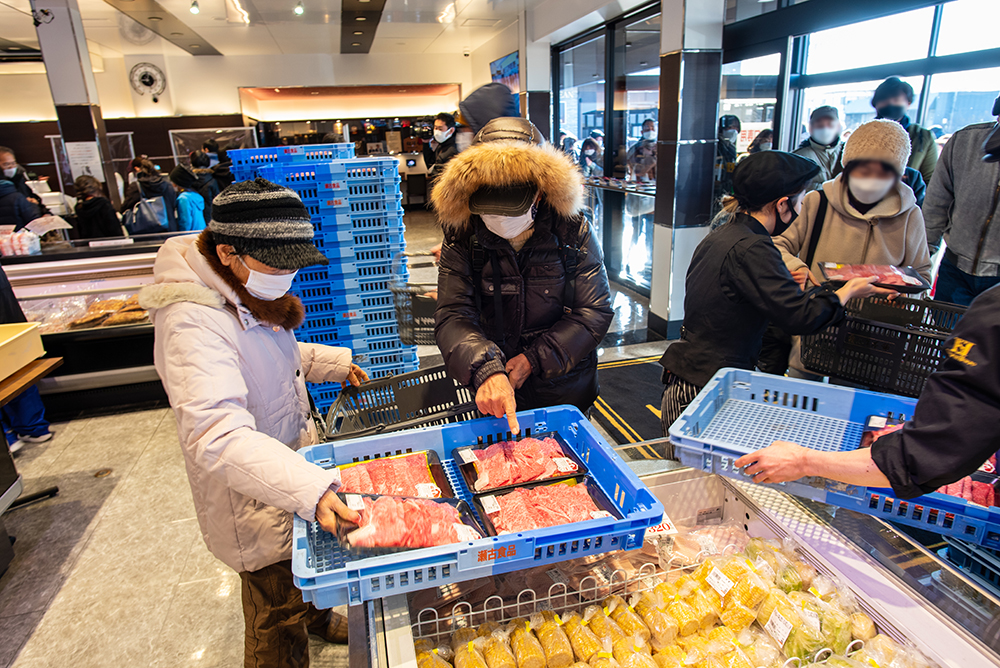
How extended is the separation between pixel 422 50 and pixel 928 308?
14398 millimetres

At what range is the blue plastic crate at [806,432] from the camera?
137 cm

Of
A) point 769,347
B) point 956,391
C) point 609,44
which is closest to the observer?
→ point 956,391

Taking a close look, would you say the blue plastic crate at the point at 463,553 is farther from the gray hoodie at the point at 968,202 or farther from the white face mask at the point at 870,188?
the gray hoodie at the point at 968,202

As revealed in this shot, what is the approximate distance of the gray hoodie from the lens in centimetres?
344

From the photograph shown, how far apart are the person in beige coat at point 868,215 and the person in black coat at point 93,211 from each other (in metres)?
7.01

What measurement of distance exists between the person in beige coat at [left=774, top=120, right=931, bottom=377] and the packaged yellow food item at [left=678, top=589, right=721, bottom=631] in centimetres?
161

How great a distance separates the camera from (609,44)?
7.47 m

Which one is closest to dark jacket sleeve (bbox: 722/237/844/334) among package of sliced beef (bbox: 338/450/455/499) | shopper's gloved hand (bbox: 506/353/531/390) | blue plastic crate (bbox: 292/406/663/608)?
shopper's gloved hand (bbox: 506/353/531/390)

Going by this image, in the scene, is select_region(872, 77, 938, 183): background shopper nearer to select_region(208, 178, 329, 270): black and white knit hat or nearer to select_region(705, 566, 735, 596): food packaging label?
select_region(705, 566, 735, 596): food packaging label

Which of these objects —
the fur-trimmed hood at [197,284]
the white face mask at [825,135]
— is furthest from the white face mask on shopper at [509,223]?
the white face mask at [825,135]

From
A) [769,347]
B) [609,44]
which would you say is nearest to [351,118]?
[609,44]

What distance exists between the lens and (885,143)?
101 inches

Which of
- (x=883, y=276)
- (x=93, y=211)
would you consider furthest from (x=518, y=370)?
(x=93, y=211)

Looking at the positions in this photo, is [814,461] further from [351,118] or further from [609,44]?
[351,118]
